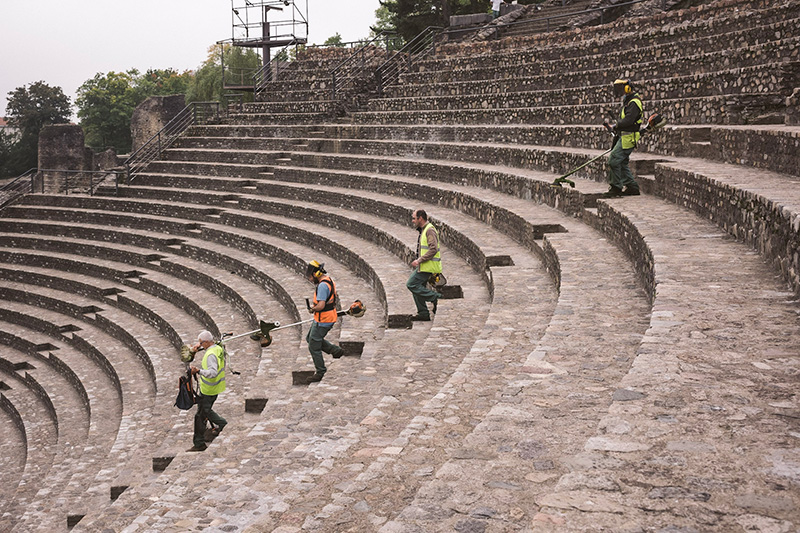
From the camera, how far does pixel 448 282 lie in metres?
8.59

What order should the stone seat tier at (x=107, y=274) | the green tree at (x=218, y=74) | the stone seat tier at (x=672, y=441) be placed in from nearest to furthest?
the stone seat tier at (x=672, y=441), the stone seat tier at (x=107, y=274), the green tree at (x=218, y=74)

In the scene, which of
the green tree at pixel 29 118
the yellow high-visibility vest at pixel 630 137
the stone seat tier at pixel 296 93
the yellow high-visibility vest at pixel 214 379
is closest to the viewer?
the yellow high-visibility vest at pixel 214 379

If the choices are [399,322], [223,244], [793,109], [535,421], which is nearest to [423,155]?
[223,244]

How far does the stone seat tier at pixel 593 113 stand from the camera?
9.21 m

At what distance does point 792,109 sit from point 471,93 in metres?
9.09

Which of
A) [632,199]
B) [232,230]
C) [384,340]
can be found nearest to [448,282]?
[384,340]

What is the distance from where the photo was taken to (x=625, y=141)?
8383 millimetres

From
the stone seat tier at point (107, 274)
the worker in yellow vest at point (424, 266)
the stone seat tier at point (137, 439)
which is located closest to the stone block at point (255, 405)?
the stone seat tier at point (137, 439)

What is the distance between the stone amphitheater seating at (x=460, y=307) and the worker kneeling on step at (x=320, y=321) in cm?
28

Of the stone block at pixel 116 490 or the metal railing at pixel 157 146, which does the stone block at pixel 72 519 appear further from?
the metal railing at pixel 157 146

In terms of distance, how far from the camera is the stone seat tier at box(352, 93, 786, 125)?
363 inches

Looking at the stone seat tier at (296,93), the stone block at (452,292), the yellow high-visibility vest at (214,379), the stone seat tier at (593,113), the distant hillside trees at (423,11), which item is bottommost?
the yellow high-visibility vest at (214,379)

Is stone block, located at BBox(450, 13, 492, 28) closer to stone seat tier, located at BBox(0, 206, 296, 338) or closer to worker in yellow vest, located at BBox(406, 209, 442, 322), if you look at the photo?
stone seat tier, located at BBox(0, 206, 296, 338)

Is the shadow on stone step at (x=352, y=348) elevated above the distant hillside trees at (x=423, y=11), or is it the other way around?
the distant hillside trees at (x=423, y=11)
